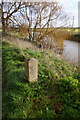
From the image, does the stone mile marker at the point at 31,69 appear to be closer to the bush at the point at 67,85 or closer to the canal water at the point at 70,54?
the bush at the point at 67,85

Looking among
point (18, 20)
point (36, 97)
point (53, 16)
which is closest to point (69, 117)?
point (36, 97)

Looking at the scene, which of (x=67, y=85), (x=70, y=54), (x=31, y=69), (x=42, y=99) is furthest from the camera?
(x=70, y=54)

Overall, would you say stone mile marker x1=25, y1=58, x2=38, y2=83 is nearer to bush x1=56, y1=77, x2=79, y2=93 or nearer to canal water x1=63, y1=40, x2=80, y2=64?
bush x1=56, y1=77, x2=79, y2=93

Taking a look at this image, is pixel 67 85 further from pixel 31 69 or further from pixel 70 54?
pixel 70 54

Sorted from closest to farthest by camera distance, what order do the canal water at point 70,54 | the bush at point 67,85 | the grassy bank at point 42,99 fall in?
the grassy bank at point 42,99 → the bush at point 67,85 → the canal water at point 70,54

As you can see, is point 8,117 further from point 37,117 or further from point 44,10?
point 44,10

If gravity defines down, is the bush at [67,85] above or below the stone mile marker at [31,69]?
below

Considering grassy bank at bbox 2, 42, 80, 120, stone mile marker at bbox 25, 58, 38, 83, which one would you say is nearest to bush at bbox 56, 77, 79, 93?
grassy bank at bbox 2, 42, 80, 120

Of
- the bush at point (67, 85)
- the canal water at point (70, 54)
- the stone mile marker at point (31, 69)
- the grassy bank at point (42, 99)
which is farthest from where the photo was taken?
the canal water at point (70, 54)

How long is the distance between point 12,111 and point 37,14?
861 centimetres

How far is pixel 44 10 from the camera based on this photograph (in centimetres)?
862

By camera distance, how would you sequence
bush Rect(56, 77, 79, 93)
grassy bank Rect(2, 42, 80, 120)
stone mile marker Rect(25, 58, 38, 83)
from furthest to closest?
1. stone mile marker Rect(25, 58, 38, 83)
2. bush Rect(56, 77, 79, 93)
3. grassy bank Rect(2, 42, 80, 120)

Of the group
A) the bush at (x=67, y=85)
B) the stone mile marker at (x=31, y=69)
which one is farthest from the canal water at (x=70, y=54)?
the stone mile marker at (x=31, y=69)

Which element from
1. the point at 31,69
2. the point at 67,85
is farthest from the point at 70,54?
the point at 31,69
